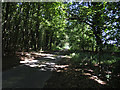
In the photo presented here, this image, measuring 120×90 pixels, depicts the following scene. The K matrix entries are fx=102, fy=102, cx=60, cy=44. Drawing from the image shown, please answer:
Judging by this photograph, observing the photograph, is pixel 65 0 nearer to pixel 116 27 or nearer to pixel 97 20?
pixel 97 20

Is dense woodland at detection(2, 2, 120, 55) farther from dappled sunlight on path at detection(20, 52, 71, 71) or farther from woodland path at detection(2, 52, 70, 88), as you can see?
woodland path at detection(2, 52, 70, 88)

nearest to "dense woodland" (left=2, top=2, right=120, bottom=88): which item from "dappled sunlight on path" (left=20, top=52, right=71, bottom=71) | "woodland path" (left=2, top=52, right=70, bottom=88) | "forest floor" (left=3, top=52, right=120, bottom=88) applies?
"forest floor" (left=3, top=52, right=120, bottom=88)

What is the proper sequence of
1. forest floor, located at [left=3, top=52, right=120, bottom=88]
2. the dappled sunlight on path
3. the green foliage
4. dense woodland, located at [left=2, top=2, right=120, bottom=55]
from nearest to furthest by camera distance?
dense woodland, located at [left=2, top=2, right=120, bottom=55], forest floor, located at [left=3, top=52, right=120, bottom=88], the dappled sunlight on path, the green foliage

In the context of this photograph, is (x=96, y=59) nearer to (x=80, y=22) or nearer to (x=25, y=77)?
(x=80, y=22)

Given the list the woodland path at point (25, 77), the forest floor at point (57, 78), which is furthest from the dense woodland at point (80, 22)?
the woodland path at point (25, 77)

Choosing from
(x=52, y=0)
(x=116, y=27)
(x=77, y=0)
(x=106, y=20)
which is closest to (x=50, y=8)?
(x=52, y=0)

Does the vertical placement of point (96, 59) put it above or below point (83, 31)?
below

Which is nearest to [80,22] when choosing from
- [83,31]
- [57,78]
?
[83,31]

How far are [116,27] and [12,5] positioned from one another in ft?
31.2

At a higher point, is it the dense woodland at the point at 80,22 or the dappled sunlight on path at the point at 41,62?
the dense woodland at the point at 80,22

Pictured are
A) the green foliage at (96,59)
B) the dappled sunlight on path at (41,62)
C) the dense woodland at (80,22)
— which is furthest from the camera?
the green foliage at (96,59)

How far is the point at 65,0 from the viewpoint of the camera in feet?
32.0

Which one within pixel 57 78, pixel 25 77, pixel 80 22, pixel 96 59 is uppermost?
pixel 80 22

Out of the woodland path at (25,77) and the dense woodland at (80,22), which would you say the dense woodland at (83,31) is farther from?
the woodland path at (25,77)
